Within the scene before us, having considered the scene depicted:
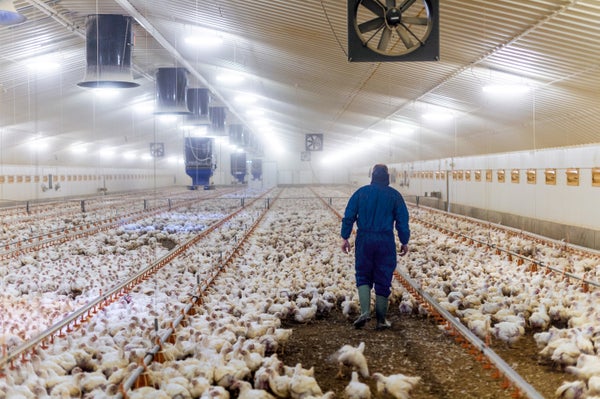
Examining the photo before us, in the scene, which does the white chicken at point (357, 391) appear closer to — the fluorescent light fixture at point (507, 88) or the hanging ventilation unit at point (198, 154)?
the fluorescent light fixture at point (507, 88)

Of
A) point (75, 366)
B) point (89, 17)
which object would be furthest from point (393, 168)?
point (75, 366)

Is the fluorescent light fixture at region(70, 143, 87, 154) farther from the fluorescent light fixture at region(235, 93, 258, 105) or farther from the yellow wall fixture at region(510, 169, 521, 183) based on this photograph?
the yellow wall fixture at region(510, 169, 521, 183)

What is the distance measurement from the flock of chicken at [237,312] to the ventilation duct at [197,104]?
14.2 meters

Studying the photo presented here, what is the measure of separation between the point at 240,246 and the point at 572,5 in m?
7.81

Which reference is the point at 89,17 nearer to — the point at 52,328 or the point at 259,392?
the point at 52,328

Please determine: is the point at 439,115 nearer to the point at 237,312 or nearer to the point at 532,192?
the point at 532,192

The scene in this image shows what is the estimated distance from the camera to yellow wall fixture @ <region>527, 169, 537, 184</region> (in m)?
15.9

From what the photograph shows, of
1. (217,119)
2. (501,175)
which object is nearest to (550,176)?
(501,175)

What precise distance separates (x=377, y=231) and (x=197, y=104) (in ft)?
70.4

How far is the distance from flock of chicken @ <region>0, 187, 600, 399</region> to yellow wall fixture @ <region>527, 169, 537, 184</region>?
454cm

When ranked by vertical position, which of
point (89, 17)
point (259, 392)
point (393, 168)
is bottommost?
point (259, 392)

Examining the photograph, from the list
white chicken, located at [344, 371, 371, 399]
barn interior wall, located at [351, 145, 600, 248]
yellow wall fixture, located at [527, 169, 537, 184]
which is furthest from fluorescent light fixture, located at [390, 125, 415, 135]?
white chicken, located at [344, 371, 371, 399]

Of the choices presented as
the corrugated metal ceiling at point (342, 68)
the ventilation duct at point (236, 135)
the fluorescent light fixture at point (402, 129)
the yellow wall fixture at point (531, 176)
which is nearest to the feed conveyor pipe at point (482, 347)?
the corrugated metal ceiling at point (342, 68)

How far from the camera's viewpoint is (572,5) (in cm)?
868
